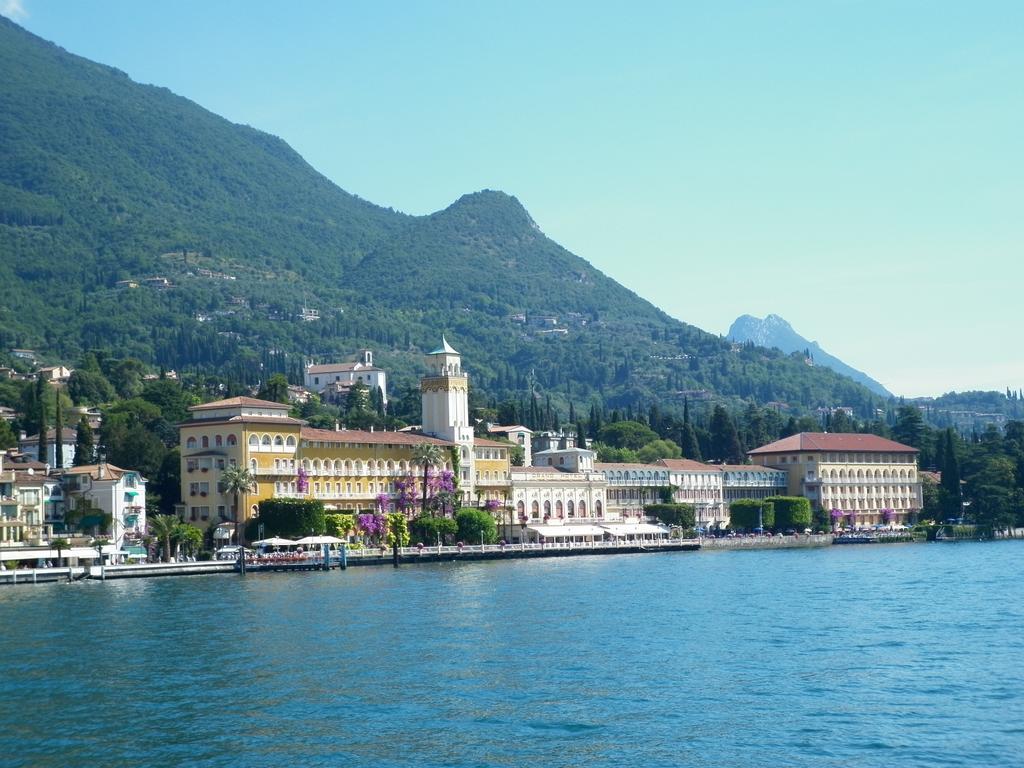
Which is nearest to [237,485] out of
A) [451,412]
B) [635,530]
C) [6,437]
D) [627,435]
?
[451,412]

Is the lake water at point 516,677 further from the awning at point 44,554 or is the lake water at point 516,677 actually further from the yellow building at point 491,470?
the yellow building at point 491,470

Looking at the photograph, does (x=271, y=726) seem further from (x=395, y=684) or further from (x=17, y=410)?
(x=17, y=410)

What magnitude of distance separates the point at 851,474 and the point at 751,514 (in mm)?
18906

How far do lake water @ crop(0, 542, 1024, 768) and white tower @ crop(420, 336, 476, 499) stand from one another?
4865 centimetres

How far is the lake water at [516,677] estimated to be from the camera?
114 ft

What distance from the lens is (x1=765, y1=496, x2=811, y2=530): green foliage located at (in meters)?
147

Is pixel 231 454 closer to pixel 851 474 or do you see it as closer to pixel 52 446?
pixel 52 446

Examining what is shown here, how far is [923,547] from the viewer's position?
132m

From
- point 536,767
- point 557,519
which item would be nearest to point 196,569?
point 557,519

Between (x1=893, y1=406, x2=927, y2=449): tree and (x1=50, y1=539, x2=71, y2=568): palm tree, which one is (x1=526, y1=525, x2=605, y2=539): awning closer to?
(x1=50, y1=539, x2=71, y2=568): palm tree

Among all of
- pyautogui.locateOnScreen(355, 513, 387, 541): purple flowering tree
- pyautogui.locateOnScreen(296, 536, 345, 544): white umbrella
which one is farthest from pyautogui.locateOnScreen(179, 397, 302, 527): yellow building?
pyautogui.locateOnScreen(296, 536, 345, 544): white umbrella

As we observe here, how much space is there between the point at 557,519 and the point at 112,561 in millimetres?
47233

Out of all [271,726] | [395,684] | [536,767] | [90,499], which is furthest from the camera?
[90,499]

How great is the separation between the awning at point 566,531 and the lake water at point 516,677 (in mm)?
49362
